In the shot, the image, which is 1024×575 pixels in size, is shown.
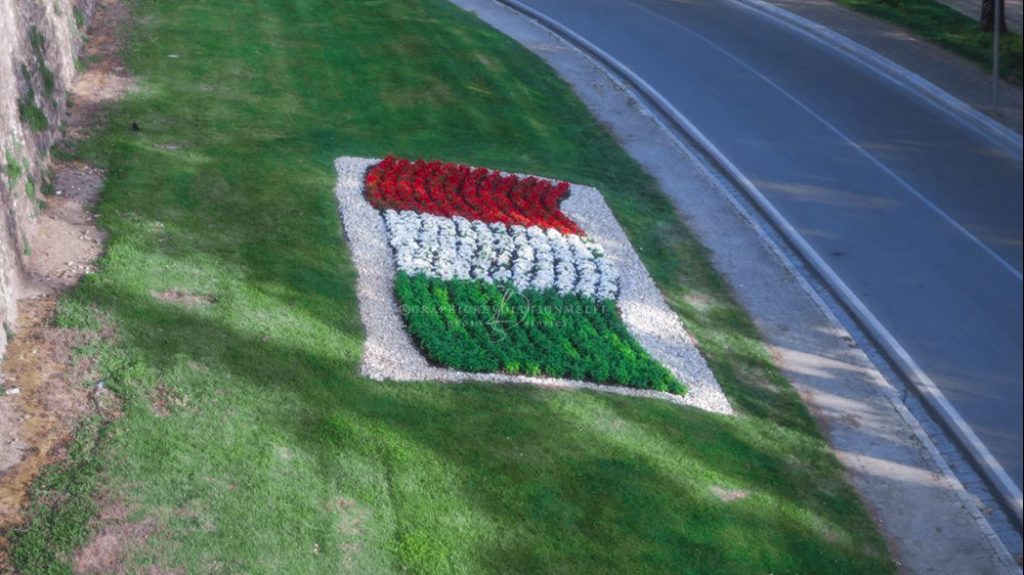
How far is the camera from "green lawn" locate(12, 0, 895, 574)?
848 cm

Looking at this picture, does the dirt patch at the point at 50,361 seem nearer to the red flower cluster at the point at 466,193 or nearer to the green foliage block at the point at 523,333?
the green foliage block at the point at 523,333

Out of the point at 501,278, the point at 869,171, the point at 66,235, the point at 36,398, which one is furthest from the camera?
the point at 869,171

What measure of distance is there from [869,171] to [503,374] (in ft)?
27.0

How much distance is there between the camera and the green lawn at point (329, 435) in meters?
8.48

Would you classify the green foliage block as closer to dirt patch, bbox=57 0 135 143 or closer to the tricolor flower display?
the tricolor flower display

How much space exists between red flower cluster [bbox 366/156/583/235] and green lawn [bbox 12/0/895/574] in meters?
0.89

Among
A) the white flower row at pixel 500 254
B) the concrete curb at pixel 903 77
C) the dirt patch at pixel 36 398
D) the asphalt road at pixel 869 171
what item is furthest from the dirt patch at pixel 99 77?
the concrete curb at pixel 903 77

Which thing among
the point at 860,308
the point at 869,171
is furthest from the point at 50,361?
the point at 869,171

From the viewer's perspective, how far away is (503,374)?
11.4 meters

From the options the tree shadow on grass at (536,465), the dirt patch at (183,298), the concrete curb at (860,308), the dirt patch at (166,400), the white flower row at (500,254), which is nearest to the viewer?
the tree shadow on grass at (536,465)

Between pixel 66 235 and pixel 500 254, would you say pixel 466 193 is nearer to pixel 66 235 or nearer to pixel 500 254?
pixel 500 254

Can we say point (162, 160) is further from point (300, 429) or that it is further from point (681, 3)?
point (681, 3)

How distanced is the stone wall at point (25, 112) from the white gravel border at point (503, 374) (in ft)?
11.9

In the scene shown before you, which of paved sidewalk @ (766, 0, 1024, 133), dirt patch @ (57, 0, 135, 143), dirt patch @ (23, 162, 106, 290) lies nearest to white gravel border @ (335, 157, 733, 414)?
dirt patch @ (23, 162, 106, 290)
